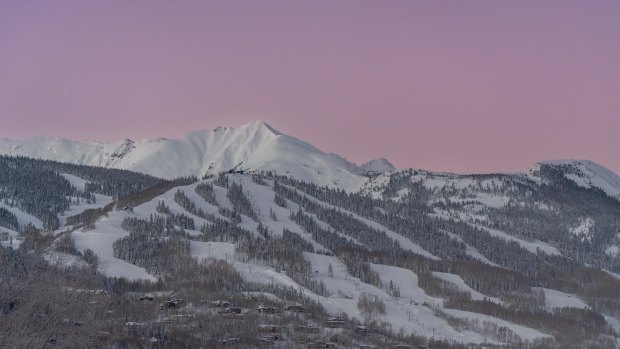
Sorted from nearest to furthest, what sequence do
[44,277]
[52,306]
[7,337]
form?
[7,337]
[52,306]
[44,277]

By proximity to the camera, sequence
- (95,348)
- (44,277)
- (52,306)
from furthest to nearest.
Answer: (95,348)
(44,277)
(52,306)

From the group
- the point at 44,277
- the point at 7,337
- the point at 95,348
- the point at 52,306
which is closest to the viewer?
the point at 7,337

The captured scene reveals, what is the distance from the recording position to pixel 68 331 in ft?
498

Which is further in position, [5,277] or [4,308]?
[5,277]

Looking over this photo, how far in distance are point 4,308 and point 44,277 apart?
34.7 feet

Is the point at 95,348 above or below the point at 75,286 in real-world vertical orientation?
below

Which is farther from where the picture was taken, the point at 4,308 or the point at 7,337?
the point at 4,308

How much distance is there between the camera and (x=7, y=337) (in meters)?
126

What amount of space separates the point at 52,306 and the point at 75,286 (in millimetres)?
12501

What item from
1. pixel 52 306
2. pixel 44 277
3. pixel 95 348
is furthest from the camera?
pixel 95 348

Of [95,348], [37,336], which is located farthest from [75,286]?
[95,348]

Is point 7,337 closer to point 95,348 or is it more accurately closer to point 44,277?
point 44,277

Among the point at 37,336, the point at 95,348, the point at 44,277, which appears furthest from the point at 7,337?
the point at 95,348

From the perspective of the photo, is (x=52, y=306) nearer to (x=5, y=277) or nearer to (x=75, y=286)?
(x=75, y=286)
